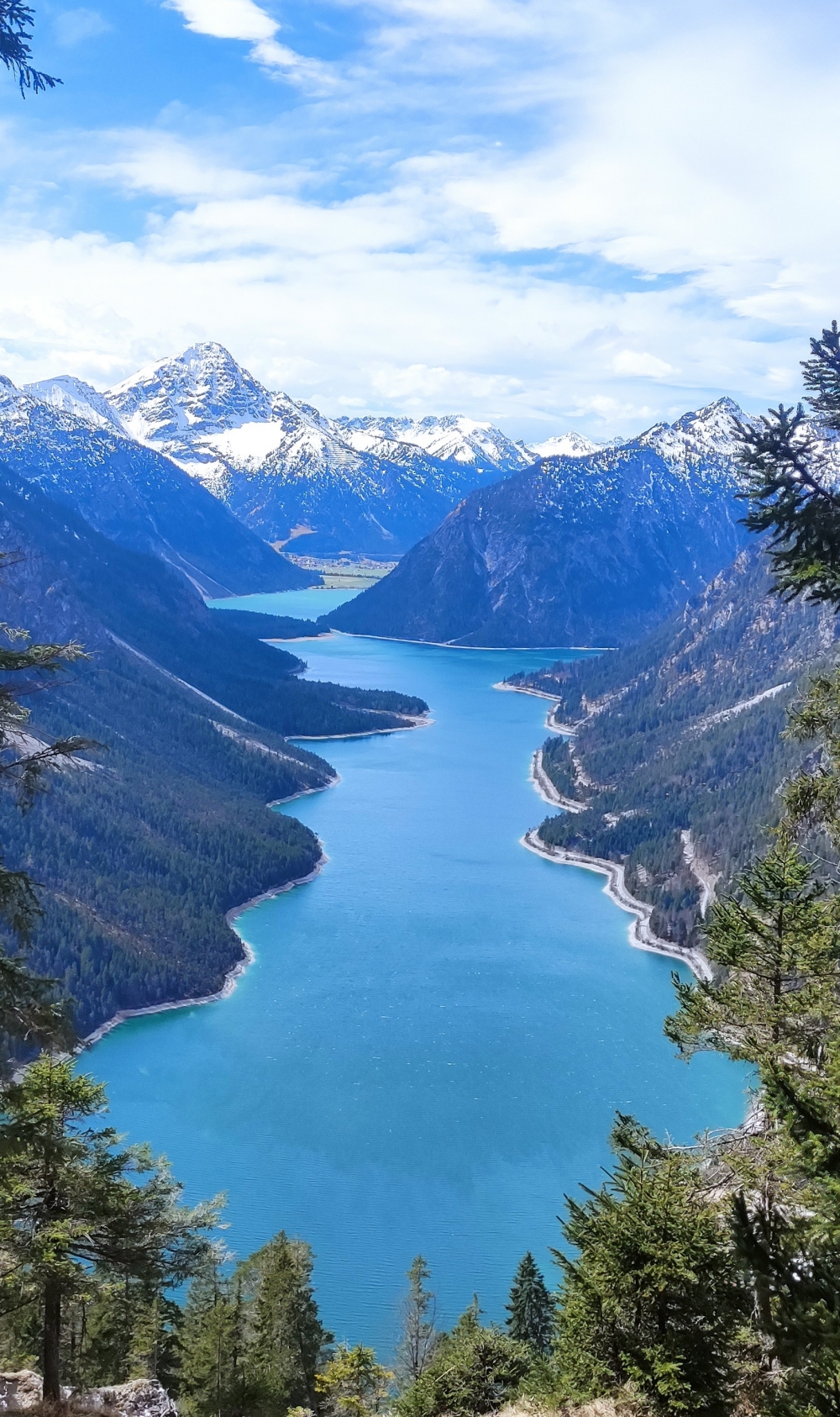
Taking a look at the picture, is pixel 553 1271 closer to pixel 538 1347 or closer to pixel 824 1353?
pixel 538 1347

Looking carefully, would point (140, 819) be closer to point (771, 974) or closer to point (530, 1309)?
point (530, 1309)

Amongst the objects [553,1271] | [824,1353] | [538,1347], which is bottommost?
[553,1271]

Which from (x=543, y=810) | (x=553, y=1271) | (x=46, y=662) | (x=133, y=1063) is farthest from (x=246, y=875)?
(x=46, y=662)

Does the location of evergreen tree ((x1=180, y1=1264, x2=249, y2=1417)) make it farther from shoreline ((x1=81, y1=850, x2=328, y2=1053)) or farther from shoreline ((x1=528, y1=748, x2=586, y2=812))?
shoreline ((x1=528, y1=748, x2=586, y2=812))

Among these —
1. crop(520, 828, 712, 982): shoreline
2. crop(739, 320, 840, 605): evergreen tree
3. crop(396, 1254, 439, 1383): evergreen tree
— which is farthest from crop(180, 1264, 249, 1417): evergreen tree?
crop(520, 828, 712, 982): shoreline

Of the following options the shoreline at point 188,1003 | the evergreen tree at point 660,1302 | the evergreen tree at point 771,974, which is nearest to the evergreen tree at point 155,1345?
the evergreen tree at point 660,1302
